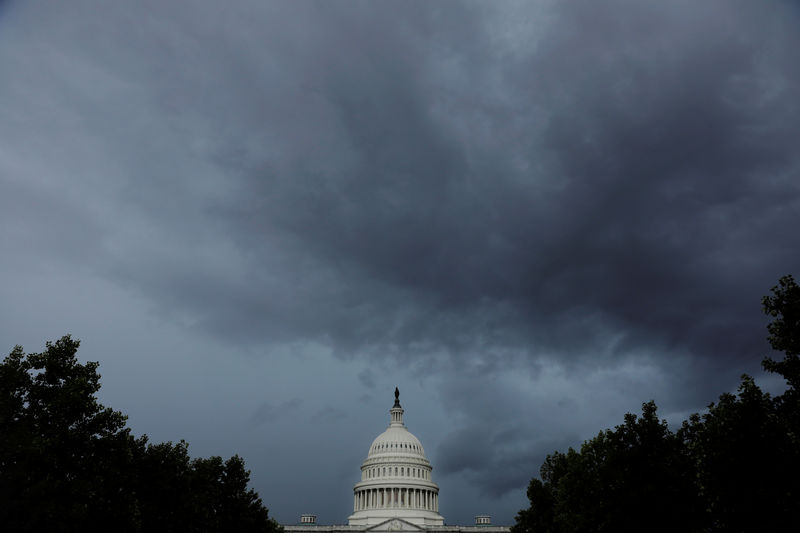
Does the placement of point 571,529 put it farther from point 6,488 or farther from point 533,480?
point 6,488

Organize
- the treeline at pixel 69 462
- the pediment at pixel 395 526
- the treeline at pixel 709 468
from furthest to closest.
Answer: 1. the pediment at pixel 395 526
2. the treeline at pixel 69 462
3. the treeline at pixel 709 468

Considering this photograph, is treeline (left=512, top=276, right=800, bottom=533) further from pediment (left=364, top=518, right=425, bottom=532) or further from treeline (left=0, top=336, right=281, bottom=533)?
pediment (left=364, top=518, right=425, bottom=532)

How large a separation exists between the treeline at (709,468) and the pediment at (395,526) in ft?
397

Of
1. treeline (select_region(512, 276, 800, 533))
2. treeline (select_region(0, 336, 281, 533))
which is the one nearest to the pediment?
treeline (select_region(512, 276, 800, 533))

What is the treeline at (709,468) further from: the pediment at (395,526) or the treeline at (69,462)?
the pediment at (395,526)

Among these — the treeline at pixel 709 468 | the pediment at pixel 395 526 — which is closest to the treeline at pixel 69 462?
the treeline at pixel 709 468

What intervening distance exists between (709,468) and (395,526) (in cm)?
15518

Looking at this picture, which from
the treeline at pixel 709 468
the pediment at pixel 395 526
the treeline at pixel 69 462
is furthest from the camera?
the pediment at pixel 395 526

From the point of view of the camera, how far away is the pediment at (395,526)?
18662 centimetres

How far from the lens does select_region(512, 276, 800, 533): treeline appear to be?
40.8 m

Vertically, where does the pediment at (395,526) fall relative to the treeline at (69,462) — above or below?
above

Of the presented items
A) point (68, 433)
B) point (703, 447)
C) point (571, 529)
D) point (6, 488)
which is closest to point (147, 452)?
point (68, 433)

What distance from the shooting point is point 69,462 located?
5044 cm

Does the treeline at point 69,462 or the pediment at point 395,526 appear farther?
the pediment at point 395,526
